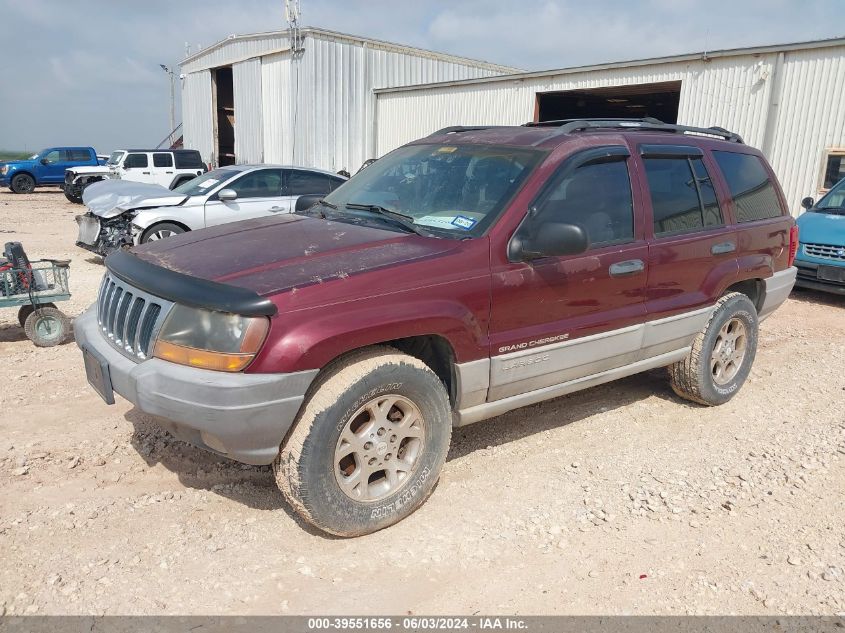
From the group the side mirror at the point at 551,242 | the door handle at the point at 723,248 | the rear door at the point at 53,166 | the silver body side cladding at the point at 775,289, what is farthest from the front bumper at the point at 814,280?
the rear door at the point at 53,166

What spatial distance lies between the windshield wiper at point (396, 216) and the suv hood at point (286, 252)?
88mm

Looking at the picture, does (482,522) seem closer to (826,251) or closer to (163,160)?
(826,251)

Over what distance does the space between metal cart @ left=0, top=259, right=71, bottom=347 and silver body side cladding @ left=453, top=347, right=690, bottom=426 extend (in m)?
4.31

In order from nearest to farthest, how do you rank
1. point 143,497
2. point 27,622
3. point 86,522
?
point 27,622 < point 86,522 < point 143,497

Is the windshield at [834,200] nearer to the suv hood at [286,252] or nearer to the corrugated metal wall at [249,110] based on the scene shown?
the suv hood at [286,252]

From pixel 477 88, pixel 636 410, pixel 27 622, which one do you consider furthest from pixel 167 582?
pixel 477 88

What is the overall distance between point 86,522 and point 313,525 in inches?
44.4

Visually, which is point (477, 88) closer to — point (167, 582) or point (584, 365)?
point (584, 365)

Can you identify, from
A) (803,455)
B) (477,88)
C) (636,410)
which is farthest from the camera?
(477,88)

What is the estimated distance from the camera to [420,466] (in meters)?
3.31

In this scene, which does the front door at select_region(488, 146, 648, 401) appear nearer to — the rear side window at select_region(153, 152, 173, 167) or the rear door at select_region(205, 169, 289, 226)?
the rear door at select_region(205, 169, 289, 226)

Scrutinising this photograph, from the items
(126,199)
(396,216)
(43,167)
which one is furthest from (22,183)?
(396,216)

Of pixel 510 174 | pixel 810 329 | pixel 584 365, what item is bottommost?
pixel 810 329

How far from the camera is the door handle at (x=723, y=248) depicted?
4.55 metres
